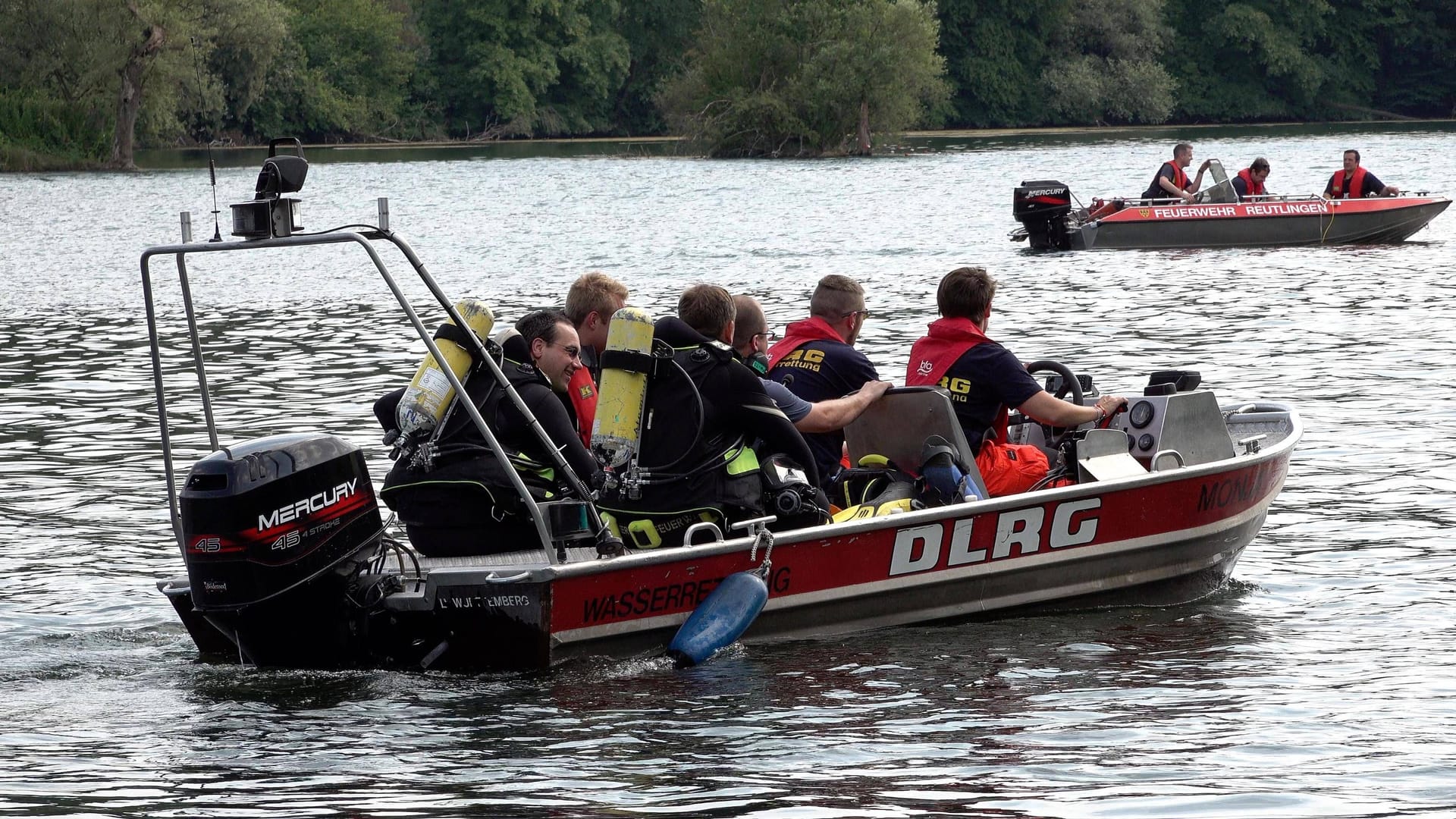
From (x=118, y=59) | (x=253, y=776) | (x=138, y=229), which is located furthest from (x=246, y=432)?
(x=118, y=59)

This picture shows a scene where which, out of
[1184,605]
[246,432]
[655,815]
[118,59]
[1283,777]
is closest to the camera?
[655,815]

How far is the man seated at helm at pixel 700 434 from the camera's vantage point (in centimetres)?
727

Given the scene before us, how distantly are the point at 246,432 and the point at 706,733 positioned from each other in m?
7.47

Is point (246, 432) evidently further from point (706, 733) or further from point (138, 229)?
point (138, 229)

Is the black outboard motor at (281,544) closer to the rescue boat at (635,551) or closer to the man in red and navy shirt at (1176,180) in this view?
the rescue boat at (635,551)

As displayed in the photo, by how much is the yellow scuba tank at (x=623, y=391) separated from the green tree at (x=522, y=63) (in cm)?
8037

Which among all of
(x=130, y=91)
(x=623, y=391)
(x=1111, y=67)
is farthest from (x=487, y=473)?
(x=1111, y=67)

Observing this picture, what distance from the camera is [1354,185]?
26234 millimetres

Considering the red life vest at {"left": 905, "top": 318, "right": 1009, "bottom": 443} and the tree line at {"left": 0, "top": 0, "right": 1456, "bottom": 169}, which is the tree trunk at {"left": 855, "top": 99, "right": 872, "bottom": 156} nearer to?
the tree line at {"left": 0, "top": 0, "right": 1456, "bottom": 169}

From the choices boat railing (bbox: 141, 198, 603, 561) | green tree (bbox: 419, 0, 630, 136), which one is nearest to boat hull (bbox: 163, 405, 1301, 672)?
boat railing (bbox: 141, 198, 603, 561)

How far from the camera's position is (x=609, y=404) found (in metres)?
7.22

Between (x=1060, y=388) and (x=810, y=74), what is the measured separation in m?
52.5

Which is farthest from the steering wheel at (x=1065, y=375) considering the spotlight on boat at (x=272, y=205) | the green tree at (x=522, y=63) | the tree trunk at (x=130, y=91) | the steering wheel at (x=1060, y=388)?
the green tree at (x=522, y=63)

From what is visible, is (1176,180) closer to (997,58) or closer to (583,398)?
(583,398)
